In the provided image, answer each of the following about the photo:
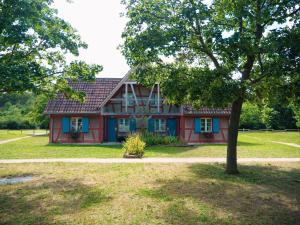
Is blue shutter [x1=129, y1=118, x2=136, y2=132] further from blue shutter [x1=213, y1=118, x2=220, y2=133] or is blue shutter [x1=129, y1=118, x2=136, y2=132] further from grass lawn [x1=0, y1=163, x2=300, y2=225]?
grass lawn [x1=0, y1=163, x2=300, y2=225]

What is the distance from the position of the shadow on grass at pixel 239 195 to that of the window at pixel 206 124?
43.4 ft

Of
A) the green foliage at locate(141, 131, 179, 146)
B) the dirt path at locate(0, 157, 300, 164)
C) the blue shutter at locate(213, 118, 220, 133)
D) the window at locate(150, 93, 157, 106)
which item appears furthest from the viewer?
the window at locate(150, 93, 157, 106)

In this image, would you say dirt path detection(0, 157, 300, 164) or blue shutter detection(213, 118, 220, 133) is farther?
blue shutter detection(213, 118, 220, 133)

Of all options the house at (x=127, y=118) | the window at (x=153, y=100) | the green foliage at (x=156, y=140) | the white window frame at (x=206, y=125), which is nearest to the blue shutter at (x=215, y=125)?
the house at (x=127, y=118)

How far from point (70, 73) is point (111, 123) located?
14.3 m

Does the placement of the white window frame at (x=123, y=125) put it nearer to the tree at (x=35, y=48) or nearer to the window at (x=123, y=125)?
the window at (x=123, y=125)

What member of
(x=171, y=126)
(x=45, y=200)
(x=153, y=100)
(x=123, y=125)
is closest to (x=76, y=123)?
(x=123, y=125)

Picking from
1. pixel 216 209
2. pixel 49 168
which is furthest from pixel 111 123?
pixel 216 209

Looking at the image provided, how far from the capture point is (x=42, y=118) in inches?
1551

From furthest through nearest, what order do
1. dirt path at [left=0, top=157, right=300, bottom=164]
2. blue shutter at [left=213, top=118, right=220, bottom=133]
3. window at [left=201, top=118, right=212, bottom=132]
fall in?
window at [left=201, top=118, right=212, bottom=132], blue shutter at [left=213, top=118, right=220, bottom=133], dirt path at [left=0, top=157, right=300, bottom=164]

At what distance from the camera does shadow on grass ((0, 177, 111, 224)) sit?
6.76 m

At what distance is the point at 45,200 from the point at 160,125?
18354 millimetres

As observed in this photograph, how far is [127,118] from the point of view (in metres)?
25.8

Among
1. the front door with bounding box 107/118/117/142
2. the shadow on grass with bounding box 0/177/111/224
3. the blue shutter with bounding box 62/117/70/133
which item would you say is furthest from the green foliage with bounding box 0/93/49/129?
the front door with bounding box 107/118/117/142
